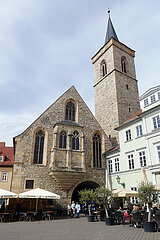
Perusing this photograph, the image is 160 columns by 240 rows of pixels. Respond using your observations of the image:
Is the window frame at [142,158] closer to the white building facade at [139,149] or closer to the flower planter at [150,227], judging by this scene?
the white building facade at [139,149]

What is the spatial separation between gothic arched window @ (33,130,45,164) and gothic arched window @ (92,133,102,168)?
6.61 metres

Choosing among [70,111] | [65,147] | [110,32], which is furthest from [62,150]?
[110,32]

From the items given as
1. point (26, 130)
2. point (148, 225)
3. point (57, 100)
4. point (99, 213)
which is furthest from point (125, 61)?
point (148, 225)

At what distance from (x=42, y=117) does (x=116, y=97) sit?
1300cm

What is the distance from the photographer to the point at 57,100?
23.8 m

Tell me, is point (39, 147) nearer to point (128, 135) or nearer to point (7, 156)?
point (7, 156)

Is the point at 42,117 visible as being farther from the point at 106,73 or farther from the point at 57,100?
the point at 106,73

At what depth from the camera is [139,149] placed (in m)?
18.5

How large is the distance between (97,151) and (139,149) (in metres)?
6.53

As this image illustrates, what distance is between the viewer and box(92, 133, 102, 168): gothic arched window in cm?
2319

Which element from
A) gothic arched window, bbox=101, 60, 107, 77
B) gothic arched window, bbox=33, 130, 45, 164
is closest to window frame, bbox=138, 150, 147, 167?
gothic arched window, bbox=33, 130, 45, 164

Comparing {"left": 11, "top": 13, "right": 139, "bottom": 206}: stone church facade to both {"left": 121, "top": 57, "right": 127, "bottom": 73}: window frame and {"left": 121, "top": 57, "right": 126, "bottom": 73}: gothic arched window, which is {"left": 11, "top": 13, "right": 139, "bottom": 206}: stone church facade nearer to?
{"left": 121, "top": 57, "right": 127, "bottom": 73}: window frame

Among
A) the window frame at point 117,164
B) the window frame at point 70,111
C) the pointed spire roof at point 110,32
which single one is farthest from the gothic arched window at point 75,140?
the pointed spire roof at point 110,32

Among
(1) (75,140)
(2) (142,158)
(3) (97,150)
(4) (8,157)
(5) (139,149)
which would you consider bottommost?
(2) (142,158)
